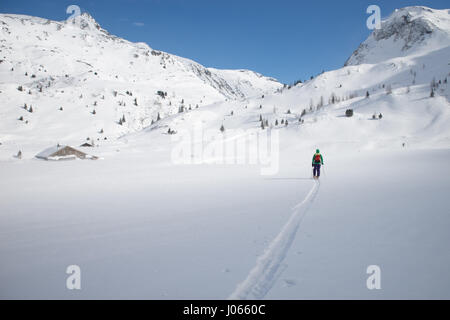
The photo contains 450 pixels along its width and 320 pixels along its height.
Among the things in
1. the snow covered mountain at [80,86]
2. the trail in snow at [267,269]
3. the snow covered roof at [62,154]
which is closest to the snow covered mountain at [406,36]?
the snow covered mountain at [80,86]

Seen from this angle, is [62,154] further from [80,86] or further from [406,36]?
[406,36]

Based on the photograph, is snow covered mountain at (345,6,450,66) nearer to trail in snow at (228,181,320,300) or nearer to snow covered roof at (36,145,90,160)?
snow covered roof at (36,145,90,160)

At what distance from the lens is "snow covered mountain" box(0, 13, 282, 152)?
5263 centimetres

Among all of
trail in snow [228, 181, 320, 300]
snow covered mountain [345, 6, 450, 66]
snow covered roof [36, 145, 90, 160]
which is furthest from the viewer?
snow covered mountain [345, 6, 450, 66]

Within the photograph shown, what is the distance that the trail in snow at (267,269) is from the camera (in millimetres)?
3193

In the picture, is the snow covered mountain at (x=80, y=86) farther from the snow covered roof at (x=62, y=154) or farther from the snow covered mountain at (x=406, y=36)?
the snow covered mountain at (x=406, y=36)

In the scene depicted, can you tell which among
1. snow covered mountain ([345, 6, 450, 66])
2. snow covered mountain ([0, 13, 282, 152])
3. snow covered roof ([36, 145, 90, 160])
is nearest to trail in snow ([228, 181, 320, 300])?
snow covered roof ([36, 145, 90, 160])

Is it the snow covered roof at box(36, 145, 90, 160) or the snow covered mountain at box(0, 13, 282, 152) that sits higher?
the snow covered mountain at box(0, 13, 282, 152)

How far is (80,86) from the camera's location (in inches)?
2630

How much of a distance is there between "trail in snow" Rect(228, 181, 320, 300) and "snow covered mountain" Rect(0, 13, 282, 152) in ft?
174

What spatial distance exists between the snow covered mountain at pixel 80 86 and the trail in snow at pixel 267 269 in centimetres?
5309

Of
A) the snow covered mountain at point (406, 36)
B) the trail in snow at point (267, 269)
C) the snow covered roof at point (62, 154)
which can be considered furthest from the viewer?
the snow covered mountain at point (406, 36)
